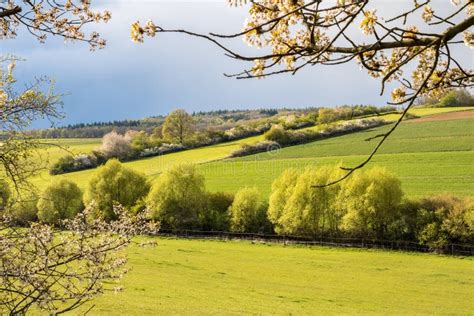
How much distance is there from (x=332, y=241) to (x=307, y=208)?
399 centimetres

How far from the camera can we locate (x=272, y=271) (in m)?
36.9

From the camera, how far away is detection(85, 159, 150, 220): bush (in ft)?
224

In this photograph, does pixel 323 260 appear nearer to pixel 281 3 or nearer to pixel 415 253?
pixel 415 253

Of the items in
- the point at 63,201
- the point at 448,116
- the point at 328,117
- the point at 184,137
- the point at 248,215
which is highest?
the point at 448,116

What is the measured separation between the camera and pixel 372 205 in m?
51.0

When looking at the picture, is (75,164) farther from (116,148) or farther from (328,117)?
(328,117)

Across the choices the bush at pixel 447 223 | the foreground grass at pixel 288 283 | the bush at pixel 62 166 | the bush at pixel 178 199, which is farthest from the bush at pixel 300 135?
the foreground grass at pixel 288 283

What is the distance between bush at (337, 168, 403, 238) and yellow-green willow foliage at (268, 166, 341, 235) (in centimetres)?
212

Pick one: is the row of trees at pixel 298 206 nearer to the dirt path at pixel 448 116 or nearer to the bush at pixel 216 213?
the bush at pixel 216 213

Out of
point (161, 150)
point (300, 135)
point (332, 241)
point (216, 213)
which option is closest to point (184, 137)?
point (161, 150)

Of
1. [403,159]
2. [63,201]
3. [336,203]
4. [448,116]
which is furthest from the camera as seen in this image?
[448,116]

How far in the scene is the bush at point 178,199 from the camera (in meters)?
62.2

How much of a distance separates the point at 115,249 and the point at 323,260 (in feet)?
117

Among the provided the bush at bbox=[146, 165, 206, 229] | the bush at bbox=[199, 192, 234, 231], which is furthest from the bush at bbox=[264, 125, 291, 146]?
the bush at bbox=[146, 165, 206, 229]
